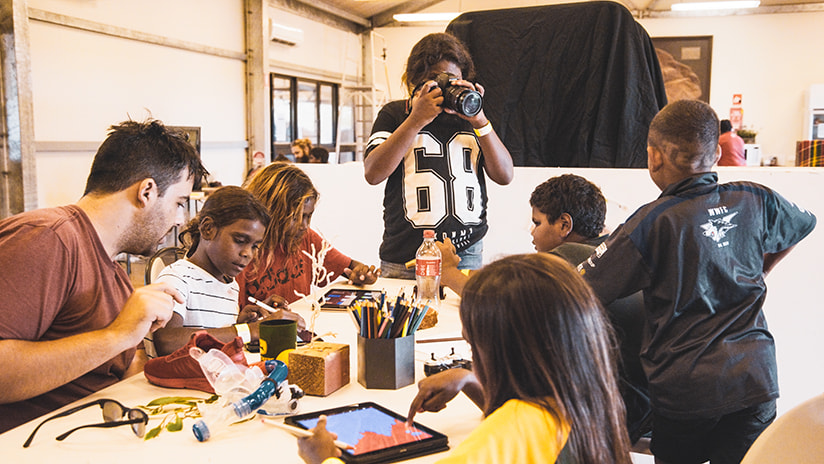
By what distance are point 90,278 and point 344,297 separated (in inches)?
39.0

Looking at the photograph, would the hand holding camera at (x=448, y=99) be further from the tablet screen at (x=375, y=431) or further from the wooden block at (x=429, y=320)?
the tablet screen at (x=375, y=431)

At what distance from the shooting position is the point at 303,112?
1039 cm

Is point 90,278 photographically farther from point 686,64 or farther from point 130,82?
point 686,64

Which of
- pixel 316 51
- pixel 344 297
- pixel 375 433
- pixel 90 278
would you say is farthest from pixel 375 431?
pixel 316 51

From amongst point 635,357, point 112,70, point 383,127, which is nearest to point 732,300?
point 635,357

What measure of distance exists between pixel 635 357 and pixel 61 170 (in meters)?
5.82

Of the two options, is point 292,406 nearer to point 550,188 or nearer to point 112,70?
point 550,188

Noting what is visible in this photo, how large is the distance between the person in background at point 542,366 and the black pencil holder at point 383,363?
1.52ft

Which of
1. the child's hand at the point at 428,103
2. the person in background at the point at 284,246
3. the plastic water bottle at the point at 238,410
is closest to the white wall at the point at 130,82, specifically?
the person in background at the point at 284,246

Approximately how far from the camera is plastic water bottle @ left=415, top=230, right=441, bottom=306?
82.2 inches

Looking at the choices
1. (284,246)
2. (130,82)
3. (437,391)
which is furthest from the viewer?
(130,82)

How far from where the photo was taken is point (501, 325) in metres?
0.91

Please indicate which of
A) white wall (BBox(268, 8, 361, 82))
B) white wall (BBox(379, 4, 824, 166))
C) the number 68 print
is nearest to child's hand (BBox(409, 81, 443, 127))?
the number 68 print

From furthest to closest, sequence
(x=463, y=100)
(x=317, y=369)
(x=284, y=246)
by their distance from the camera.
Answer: (x=284, y=246) → (x=463, y=100) → (x=317, y=369)
